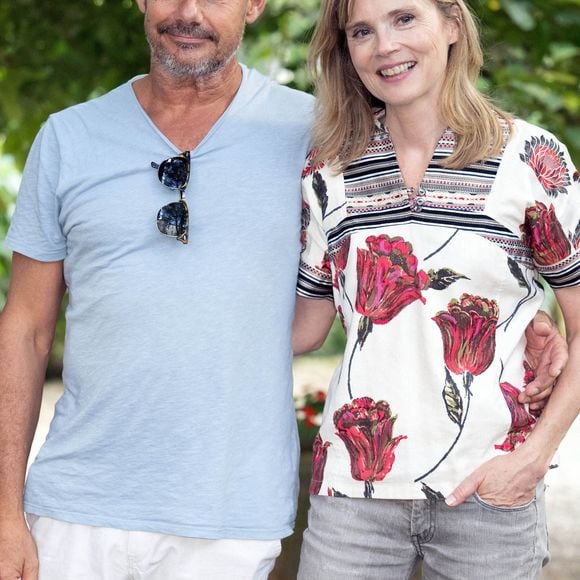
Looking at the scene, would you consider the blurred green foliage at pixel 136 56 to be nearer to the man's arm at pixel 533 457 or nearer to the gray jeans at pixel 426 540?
the man's arm at pixel 533 457

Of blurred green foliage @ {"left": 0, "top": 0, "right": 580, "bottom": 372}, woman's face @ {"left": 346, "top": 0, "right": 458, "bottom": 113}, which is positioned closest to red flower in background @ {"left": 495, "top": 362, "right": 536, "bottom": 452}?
woman's face @ {"left": 346, "top": 0, "right": 458, "bottom": 113}

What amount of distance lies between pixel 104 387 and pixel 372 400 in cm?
55

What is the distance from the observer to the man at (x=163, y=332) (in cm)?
241

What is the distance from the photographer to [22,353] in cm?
258

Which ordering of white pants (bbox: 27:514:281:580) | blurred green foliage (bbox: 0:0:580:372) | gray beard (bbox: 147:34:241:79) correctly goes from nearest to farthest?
white pants (bbox: 27:514:281:580) < gray beard (bbox: 147:34:241:79) < blurred green foliage (bbox: 0:0:580:372)

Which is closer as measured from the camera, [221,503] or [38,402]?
[221,503]

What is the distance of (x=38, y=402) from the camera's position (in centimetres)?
261

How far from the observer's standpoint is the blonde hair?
7.84ft

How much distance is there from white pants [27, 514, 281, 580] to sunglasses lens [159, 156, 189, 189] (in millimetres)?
719

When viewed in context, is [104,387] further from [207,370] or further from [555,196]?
[555,196]

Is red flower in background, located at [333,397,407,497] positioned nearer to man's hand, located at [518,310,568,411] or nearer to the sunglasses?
man's hand, located at [518,310,568,411]

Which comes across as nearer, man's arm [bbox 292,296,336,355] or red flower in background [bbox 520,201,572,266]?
red flower in background [bbox 520,201,572,266]

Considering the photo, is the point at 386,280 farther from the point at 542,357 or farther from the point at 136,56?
the point at 136,56

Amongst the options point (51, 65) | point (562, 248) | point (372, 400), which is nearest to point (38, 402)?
point (372, 400)
